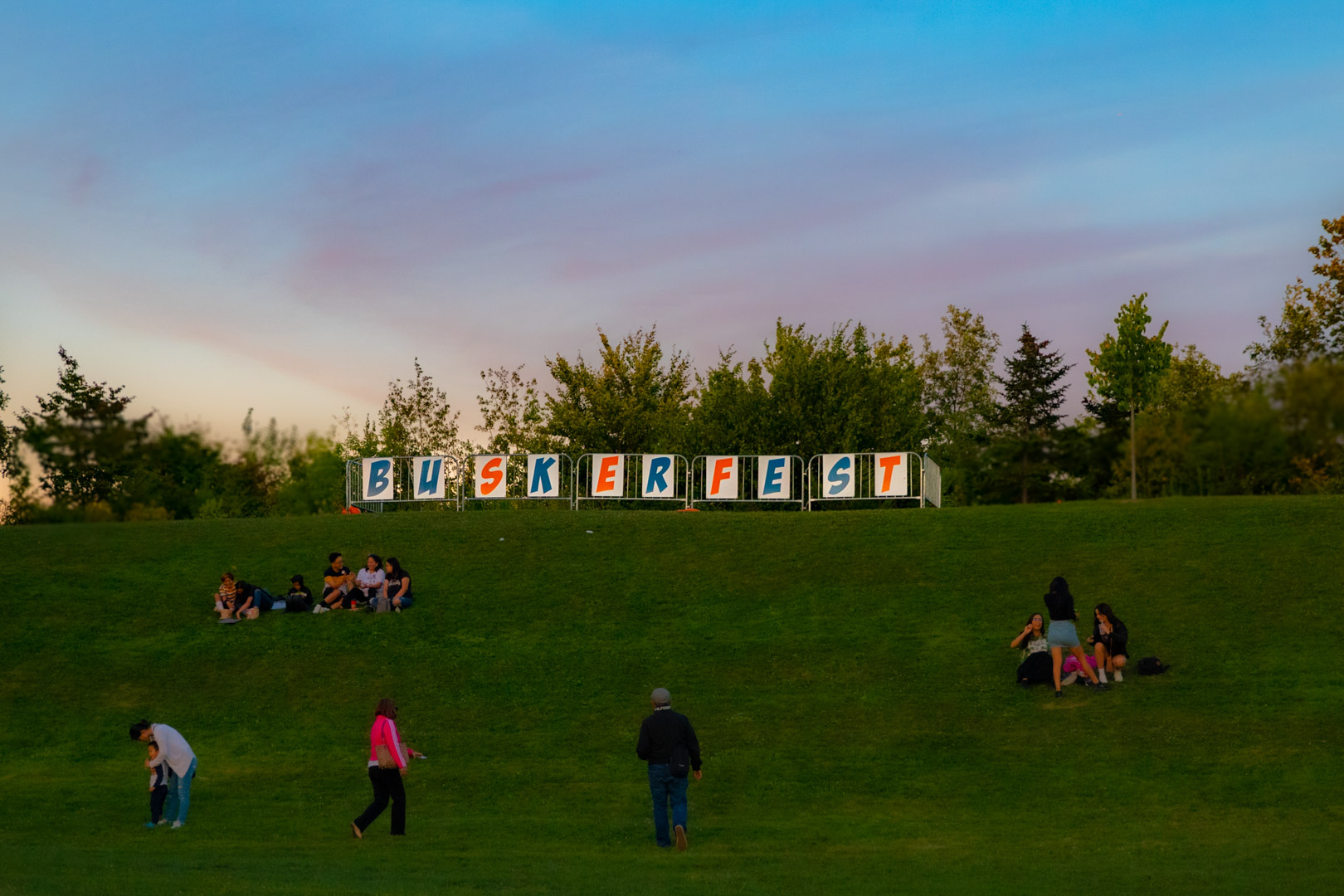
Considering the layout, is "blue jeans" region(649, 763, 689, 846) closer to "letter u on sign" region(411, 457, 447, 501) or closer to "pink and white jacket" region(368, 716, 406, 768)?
"pink and white jacket" region(368, 716, 406, 768)

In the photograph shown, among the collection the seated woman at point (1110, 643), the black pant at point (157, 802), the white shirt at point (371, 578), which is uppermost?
the white shirt at point (371, 578)

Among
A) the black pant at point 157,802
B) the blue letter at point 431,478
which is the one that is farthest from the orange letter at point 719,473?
the black pant at point 157,802

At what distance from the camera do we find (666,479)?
4191 cm

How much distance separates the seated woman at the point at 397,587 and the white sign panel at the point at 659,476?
41.3ft

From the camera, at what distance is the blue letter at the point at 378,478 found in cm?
4275

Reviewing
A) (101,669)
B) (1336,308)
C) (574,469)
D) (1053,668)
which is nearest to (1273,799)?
(1053,668)

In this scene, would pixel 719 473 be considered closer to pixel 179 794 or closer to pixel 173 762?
pixel 179 794

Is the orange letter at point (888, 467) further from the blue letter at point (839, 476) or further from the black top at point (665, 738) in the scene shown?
the black top at point (665, 738)

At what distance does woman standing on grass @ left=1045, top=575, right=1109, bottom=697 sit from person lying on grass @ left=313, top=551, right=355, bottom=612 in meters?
17.3

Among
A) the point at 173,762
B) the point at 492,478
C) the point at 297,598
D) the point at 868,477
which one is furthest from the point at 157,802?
the point at 868,477

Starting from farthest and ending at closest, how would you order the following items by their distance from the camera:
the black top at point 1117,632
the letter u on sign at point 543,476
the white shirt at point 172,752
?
the letter u on sign at point 543,476 < the black top at point 1117,632 < the white shirt at point 172,752

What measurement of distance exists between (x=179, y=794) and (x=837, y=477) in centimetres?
2642

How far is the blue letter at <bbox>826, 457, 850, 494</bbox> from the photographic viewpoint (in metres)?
40.4

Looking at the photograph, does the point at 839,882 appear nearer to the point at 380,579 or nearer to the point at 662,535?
the point at 380,579
